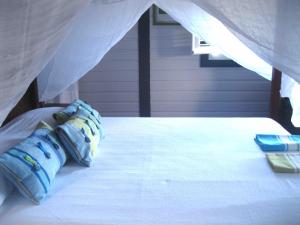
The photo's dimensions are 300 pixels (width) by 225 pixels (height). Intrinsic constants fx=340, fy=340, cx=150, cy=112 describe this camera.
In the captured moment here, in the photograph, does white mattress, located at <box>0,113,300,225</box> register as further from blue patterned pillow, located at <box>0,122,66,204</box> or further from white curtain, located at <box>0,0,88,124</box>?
white curtain, located at <box>0,0,88,124</box>

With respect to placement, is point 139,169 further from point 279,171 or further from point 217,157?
point 279,171

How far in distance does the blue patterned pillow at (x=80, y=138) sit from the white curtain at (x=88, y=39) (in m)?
0.43

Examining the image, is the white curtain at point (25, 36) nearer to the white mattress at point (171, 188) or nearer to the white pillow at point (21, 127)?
the white mattress at point (171, 188)

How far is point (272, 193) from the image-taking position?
59.1 inches

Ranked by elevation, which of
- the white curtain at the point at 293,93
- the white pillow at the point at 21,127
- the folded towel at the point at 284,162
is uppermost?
the white curtain at the point at 293,93

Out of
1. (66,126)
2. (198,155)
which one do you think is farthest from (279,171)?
(66,126)

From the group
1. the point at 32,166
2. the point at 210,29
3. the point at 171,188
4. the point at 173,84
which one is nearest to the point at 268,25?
the point at 171,188

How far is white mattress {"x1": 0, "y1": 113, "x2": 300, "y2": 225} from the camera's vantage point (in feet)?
4.33

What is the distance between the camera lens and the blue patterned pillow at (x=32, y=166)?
142 cm

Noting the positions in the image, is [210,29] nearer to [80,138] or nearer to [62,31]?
[80,138]

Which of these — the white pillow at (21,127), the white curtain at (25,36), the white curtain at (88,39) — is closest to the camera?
the white curtain at (25,36)

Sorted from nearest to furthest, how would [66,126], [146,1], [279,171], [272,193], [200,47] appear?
[272,193] < [279,171] < [66,126] < [146,1] < [200,47]

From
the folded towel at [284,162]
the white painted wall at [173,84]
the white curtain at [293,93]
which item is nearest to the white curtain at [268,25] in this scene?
the white curtain at [293,93]

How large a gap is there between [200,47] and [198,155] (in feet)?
6.49
